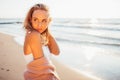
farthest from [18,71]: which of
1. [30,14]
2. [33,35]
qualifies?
[33,35]

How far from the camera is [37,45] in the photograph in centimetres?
220

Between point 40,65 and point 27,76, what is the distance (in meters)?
0.17

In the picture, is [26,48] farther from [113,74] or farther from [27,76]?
[113,74]

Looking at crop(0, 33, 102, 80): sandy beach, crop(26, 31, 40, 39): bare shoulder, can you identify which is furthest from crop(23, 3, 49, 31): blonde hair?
crop(0, 33, 102, 80): sandy beach

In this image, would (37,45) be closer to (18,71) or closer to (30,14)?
(30,14)

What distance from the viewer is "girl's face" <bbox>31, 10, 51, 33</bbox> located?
91.7 inches

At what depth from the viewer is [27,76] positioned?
225cm

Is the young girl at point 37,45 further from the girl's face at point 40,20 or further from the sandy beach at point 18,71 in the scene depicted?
the sandy beach at point 18,71

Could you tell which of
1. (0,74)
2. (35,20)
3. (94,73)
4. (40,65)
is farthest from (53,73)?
(94,73)

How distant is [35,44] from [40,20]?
0.87 feet

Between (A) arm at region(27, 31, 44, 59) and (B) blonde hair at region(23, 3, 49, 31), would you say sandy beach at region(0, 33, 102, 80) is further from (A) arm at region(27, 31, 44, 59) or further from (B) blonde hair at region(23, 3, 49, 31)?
(A) arm at region(27, 31, 44, 59)

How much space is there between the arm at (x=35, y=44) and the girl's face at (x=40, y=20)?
4.6 inches

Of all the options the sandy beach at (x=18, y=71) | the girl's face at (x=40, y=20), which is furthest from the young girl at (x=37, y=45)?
the sandy beach at (x=18, y=71)

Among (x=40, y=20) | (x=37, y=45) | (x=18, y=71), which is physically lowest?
(x=18, y=71)
